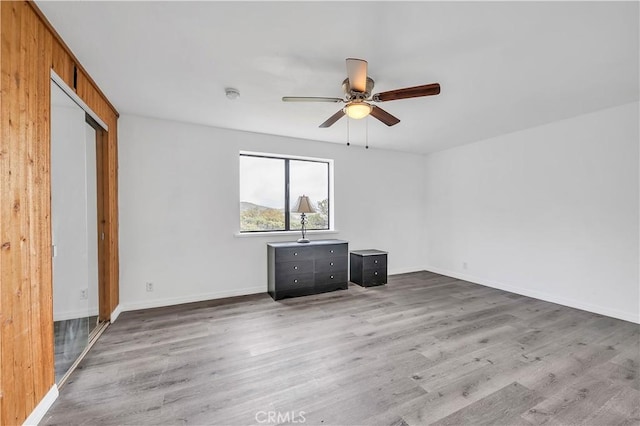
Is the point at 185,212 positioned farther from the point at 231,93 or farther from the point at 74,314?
the point at 231,93

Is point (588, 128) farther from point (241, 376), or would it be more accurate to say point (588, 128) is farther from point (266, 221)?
point (241, 376)

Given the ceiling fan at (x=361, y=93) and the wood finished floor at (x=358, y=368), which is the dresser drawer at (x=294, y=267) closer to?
the wood finished floor at (x=358, y=368)

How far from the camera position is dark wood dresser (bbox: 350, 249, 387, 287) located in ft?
14.9

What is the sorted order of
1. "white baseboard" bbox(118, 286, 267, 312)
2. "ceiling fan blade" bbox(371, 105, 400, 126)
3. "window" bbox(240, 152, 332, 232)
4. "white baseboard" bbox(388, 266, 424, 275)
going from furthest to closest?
"white baseboard" bbox(388, 266, 424, 275)
"window" bbox(240, 152, 332, 232)
"white baseboard" bbox(118, 286, 267, 312)
"ceiling fan blade" bbox(371, 105, 400, 126)

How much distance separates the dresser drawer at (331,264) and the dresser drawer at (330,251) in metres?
0.05

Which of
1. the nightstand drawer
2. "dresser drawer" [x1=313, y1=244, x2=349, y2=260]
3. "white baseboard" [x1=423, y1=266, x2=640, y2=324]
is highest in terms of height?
"dresser drawer" [x1=313, y1=244, x2=349, y2=260]

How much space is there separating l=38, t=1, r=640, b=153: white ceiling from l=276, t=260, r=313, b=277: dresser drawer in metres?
2.03

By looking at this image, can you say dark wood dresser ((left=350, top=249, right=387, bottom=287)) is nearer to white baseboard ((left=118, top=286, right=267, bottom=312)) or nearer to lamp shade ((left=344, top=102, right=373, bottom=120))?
white baseboard ((left=118, top=286, right=267, bottom=312))

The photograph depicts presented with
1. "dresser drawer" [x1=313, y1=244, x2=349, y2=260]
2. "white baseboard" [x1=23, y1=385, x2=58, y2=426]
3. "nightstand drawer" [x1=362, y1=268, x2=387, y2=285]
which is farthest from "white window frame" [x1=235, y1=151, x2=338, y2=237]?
"white baseboard" [x1=23, y1=385, x2=58, y2=426]

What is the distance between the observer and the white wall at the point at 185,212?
3.45 m

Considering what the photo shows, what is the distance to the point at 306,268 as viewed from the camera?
406cm

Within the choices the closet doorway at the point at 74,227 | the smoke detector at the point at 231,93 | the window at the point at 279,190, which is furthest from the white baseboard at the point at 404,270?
the closet doorway at the point at 74,227

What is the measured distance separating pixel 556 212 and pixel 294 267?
3.68 metres

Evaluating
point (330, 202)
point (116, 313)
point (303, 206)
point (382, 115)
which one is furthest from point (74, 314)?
point (330, 202)
